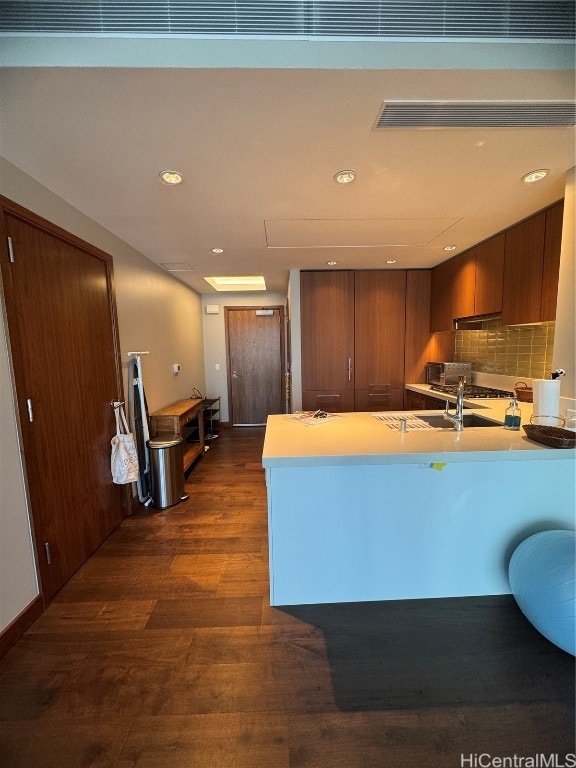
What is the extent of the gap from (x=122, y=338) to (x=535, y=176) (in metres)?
3.19

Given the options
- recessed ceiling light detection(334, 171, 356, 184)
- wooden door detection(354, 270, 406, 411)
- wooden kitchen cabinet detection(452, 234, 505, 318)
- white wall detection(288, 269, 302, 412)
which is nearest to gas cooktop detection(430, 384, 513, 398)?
wooden door detection(354, 270, 406, 411)

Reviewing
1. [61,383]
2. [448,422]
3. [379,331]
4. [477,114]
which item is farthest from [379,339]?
[61,383]

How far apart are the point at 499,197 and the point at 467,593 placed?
8.39 ft

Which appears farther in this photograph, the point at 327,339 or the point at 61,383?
the point at 327,339

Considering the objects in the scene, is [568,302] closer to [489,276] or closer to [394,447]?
[489,276]

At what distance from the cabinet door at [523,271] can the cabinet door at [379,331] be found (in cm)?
133

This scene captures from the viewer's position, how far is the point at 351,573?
1635 millimetres

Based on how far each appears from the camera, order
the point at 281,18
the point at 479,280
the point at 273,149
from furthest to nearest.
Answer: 1. the point at 479,280
2. the point at 273,149
3. the point at 281,18

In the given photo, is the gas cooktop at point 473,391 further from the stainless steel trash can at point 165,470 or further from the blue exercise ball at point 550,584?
the stainless steel trash can at point 165,470

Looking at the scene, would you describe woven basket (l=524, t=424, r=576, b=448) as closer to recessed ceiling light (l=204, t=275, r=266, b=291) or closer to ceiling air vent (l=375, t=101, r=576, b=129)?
ceiling air vent (l=375, t=101, r=576, b=129)

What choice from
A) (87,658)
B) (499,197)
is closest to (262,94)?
(499,197)

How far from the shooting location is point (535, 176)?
1.76 metres

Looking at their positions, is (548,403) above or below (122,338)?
below

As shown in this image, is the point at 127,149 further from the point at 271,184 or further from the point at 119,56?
the point at 271,184
